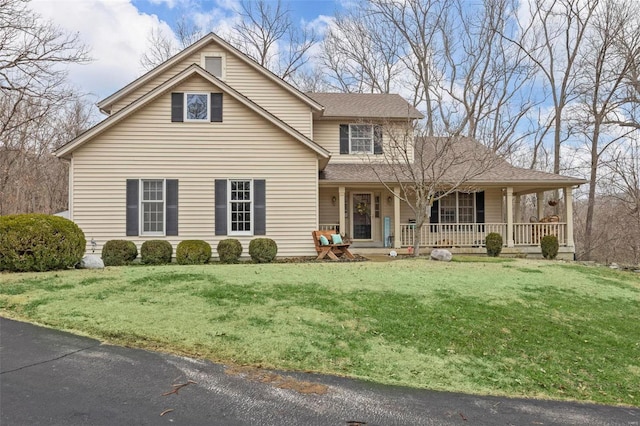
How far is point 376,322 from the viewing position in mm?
6012

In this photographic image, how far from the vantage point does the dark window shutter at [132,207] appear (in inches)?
504

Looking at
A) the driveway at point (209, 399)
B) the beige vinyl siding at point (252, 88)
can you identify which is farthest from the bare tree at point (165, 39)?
the driveway at point (209, 399)

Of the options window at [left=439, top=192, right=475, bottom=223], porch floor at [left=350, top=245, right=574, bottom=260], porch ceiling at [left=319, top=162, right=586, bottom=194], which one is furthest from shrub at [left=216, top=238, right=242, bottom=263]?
window at [left=439, top=192, right=475, bottom=223]

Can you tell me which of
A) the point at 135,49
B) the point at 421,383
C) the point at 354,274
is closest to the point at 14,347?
the point at 421,383

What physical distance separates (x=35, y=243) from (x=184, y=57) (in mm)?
9154

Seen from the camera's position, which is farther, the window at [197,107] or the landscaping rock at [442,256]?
the window at [197,107]

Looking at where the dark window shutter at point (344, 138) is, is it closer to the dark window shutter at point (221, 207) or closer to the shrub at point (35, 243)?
the dark window shutter at point (221, 207)

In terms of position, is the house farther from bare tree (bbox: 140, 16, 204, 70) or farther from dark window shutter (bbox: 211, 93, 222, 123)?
bare tree (bbox: 140, 16, 204, 70)

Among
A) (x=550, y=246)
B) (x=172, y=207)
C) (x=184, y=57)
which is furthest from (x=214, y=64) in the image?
(x=550, y=246)

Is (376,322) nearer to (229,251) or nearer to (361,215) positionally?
(229,251)

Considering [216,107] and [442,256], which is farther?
[216,107]

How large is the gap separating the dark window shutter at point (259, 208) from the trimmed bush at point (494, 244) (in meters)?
7.80

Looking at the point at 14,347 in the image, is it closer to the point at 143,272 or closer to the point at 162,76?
the point at 143,272

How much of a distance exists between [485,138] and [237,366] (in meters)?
21.1
